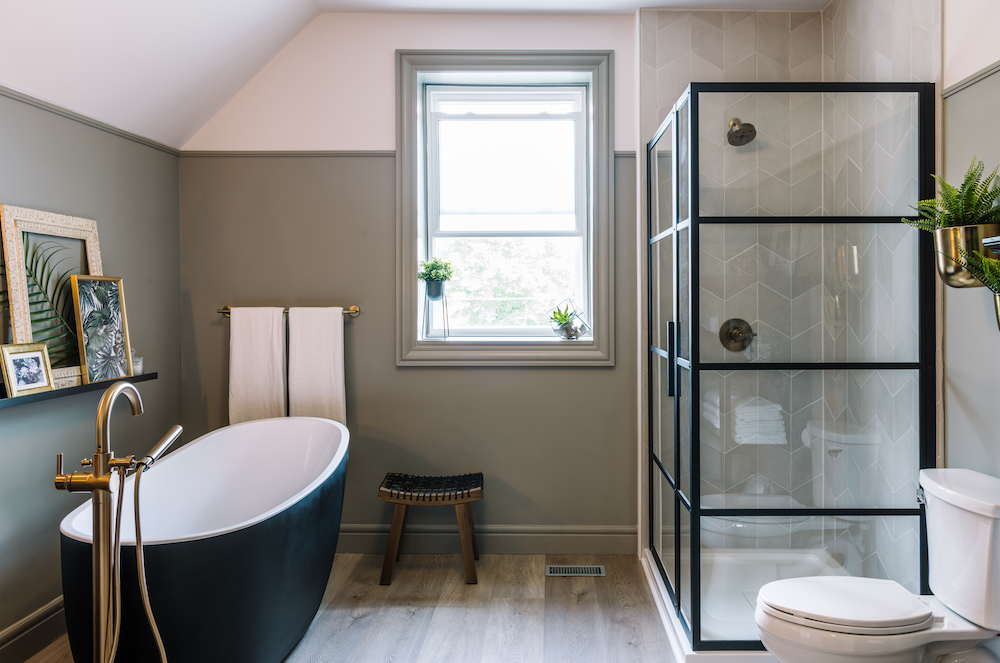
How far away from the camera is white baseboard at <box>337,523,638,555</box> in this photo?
8.64 feet

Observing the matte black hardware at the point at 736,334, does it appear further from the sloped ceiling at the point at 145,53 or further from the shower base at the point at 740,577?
the sloped ceiling at the point at 145,53

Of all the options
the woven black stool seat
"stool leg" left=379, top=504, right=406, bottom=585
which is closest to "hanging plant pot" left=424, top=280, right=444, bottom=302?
the woven black stool seat

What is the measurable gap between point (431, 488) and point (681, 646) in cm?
113

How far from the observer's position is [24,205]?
73.0 inches

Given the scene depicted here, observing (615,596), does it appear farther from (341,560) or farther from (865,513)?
(341,560)

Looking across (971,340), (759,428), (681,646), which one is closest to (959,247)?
(971,340)

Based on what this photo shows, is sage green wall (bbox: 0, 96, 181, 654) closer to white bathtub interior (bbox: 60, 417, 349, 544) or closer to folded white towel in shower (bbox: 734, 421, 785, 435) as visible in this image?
white bathtub interior (bbox: 60, 417, 349, 544)

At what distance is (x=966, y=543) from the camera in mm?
1405

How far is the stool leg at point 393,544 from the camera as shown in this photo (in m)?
2.36

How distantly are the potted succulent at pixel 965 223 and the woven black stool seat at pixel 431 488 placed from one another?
178cm

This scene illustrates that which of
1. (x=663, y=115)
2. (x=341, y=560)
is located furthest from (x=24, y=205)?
(x=663, y=115)

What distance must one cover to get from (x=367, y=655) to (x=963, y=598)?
177 cm

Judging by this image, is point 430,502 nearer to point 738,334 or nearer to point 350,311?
point 350,311

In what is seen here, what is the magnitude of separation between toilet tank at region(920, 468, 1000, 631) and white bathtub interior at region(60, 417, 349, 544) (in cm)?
182
